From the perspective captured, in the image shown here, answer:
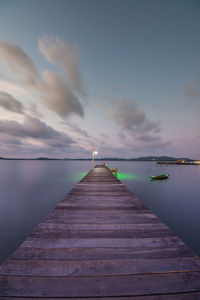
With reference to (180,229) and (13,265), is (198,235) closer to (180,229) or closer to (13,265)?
(180,229)

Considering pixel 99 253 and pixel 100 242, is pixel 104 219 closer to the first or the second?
pixel 100 242

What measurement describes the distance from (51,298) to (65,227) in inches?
66.1

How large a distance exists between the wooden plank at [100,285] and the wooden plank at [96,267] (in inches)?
2.9

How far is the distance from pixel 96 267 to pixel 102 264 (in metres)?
0.11

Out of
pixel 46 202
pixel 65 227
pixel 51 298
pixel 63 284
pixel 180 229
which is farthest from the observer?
pixel 46 202

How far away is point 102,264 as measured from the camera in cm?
208

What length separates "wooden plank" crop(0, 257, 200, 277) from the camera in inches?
75.8

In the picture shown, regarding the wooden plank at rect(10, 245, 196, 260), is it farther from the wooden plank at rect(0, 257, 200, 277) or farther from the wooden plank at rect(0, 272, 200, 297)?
the wooden plank at rect(0, 272, 200, 297)

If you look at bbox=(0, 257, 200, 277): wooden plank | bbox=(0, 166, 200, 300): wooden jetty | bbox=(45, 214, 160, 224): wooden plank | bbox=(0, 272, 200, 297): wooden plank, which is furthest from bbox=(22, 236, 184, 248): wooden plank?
bbox=(45, 214, 160, 224): wooden plank

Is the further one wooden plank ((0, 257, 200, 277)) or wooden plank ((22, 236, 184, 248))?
wooden plank ((22, 236, 184, 248))

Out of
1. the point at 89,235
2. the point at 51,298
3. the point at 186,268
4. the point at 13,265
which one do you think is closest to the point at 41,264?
the point at 13,265

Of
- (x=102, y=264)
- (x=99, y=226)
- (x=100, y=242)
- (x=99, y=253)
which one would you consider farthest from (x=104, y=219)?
(x=102, y=264)

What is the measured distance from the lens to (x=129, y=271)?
6.39 ft

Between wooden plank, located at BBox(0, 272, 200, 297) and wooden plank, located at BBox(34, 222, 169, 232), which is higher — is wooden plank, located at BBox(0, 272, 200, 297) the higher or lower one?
the higher one
